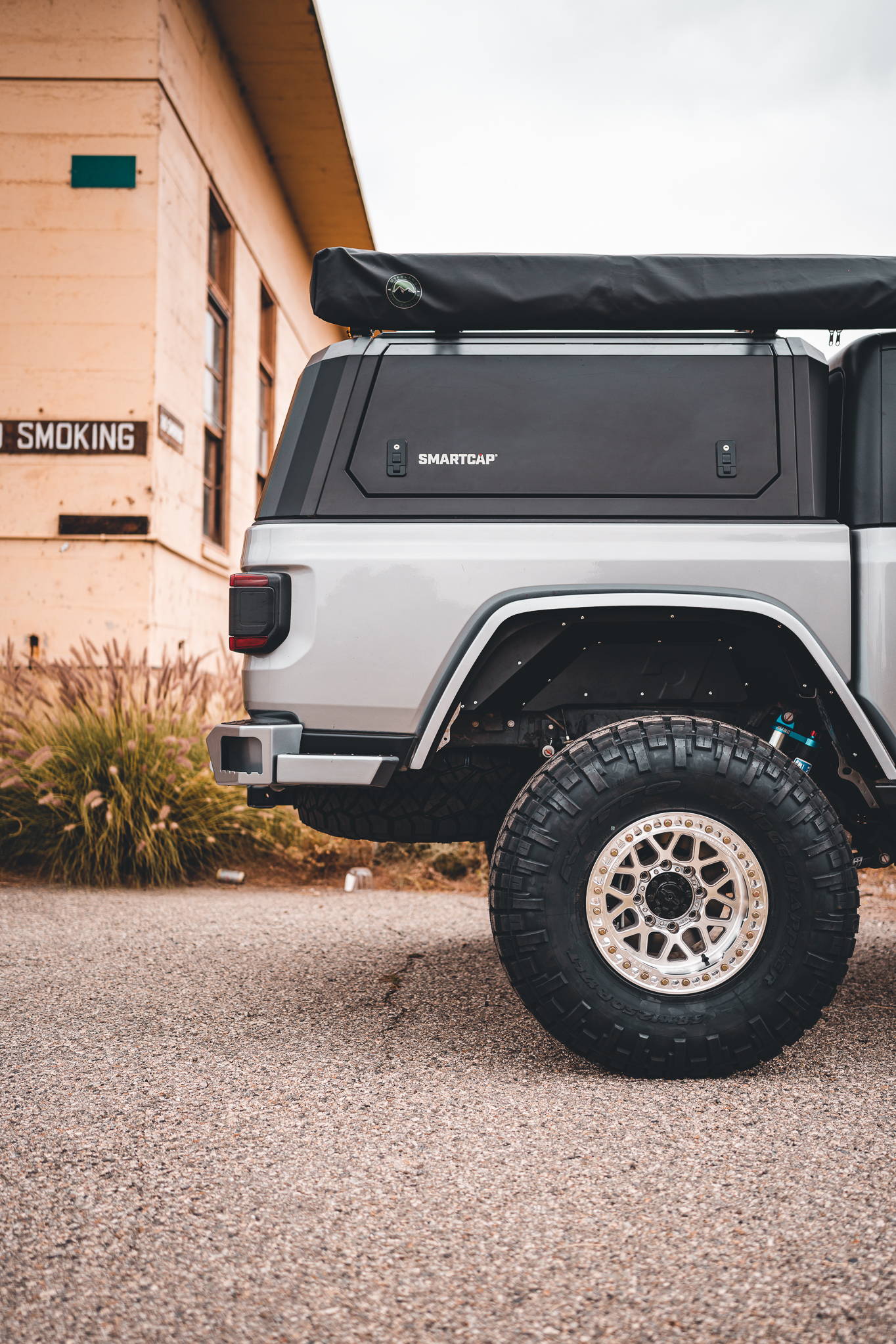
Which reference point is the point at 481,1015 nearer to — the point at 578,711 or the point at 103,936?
the point at 578,711

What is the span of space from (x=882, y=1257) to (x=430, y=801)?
6.64 feet

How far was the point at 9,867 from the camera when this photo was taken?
5.96 m

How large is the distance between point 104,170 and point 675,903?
761 centimetres

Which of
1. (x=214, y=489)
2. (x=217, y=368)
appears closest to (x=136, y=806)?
(x=214, y=489)

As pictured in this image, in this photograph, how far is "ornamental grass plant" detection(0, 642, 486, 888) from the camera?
18.8ft

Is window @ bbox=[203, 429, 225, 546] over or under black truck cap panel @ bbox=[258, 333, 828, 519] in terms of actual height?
over

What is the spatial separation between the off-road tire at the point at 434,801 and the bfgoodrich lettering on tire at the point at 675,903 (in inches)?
21.7

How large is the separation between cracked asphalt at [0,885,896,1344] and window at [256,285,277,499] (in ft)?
34.6

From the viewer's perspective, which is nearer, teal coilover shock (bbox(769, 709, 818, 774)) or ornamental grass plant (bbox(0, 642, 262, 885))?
teal coilover shock (bbox(769, 709, 818, 774))

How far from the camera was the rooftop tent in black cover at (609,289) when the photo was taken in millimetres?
3232

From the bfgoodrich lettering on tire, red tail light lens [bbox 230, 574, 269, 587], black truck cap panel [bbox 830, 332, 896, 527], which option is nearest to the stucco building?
red tail light lens [bbox 230, 574, 269, 587]

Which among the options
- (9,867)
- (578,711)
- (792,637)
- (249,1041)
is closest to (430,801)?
(578,711)

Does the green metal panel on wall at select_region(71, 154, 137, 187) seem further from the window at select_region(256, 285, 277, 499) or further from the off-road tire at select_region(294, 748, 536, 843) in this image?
the off-road tire at select_region(294, 748, 536, 843)

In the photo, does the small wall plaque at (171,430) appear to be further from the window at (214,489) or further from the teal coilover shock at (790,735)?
the teal coilover shock at (790,735)
